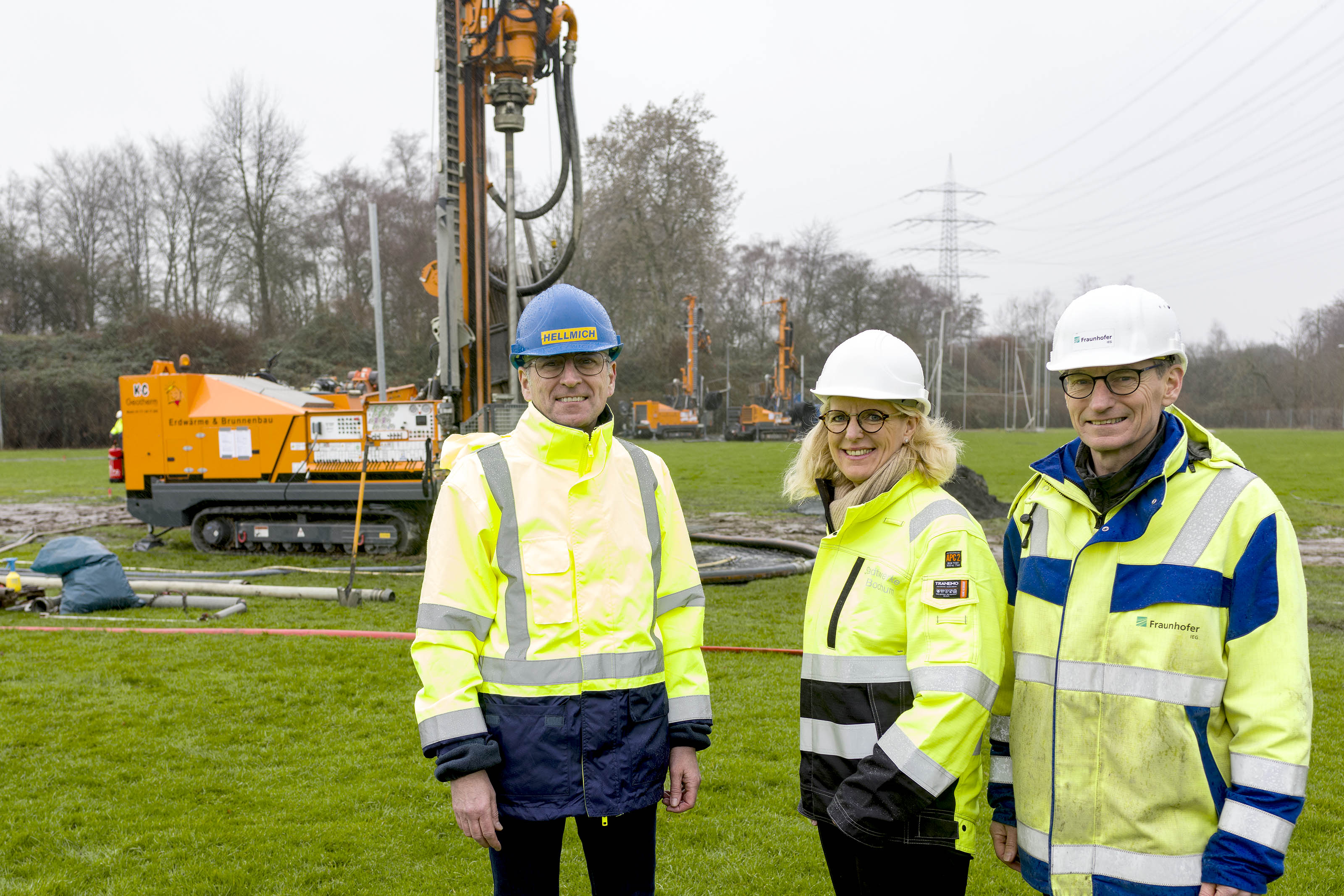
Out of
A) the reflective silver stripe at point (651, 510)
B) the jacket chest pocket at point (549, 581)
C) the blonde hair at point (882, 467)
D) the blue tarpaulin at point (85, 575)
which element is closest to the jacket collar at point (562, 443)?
the reflective silver stripe at point (651, 510)

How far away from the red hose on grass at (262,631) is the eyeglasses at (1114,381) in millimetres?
5312

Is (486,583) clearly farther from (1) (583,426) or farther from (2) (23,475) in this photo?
(2) (23,475)

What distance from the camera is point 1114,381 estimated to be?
2.00 meters

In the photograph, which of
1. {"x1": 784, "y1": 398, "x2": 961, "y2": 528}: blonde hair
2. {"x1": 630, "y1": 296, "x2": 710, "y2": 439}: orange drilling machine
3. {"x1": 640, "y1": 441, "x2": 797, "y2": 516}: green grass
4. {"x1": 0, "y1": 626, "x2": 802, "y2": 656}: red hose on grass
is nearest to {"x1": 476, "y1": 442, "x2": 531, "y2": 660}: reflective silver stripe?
{"x1": 784, "y1": 398, "x2": 961, "y2": 528}: blonde hair

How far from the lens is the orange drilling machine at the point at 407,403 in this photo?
9602 mm

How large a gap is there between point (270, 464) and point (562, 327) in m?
10.2

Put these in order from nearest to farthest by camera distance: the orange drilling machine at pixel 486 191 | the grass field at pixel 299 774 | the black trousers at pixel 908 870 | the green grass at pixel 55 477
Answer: the black trousers at pixel 908 870 < the grass field at pixel 299 774 < the orange drilling machine at pixel 486 191 < the green grass at pixel 55 477

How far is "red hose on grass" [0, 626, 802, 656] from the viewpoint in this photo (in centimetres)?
743

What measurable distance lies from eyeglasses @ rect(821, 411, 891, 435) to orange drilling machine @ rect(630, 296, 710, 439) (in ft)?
122

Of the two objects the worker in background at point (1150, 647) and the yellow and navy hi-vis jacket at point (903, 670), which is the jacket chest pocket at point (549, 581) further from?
the worker in background at point (1150, 647)

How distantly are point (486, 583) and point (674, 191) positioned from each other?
45144mm

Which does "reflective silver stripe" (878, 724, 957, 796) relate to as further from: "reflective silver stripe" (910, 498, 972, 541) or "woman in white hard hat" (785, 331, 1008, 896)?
"reflective silver stripe" (910, 498, 972, 541)

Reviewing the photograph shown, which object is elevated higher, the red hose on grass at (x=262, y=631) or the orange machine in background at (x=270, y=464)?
the orange machine in background at (x=270, y=464)

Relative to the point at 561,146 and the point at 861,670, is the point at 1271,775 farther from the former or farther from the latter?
the point at 561,146
